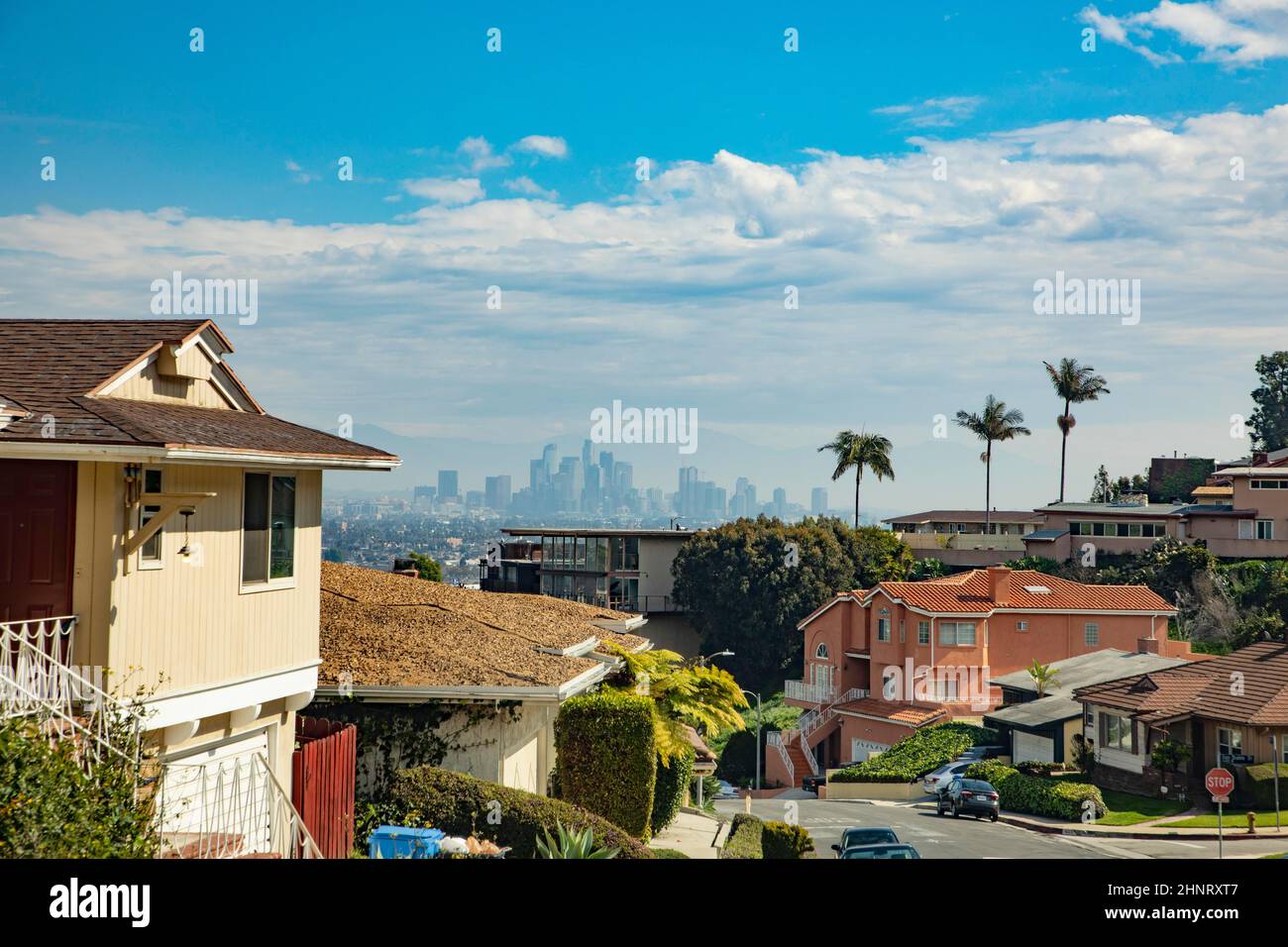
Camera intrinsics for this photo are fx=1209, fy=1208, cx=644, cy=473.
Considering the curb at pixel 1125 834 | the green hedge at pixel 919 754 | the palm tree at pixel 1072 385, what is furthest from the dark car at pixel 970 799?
the palm tree at pixel 1072 385

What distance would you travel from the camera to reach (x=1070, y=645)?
69875mm

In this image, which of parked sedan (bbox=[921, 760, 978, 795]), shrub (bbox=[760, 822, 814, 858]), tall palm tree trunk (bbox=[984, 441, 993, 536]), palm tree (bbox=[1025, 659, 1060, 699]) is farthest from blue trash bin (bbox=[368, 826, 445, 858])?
tall palm tree trunk (bbox=[984, 441, 993, 536])

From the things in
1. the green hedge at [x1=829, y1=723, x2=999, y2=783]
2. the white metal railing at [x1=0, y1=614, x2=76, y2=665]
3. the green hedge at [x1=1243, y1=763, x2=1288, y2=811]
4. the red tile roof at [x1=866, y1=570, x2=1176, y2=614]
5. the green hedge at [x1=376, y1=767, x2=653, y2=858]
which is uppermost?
the white metal railing at [x1=0, y1=614, x2=76, y2=665]

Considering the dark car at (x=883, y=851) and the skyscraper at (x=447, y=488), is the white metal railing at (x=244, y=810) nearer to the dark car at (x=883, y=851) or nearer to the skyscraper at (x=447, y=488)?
the dark car at (x=883, y=851)

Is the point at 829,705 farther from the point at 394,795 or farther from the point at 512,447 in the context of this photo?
the point at 394,795

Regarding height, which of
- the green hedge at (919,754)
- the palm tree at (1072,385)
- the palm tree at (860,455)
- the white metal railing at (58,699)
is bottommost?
the green hedge at (919,754)

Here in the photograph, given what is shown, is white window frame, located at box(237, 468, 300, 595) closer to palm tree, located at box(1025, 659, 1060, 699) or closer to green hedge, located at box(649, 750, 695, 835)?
green hedge, located at box(649, 750, 695, 835)

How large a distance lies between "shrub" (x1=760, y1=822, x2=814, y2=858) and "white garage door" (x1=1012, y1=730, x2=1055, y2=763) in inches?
1345

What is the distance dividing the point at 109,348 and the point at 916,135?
69.4 feet

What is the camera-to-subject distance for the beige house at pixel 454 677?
1912cm

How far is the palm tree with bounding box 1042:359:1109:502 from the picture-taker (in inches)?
4341

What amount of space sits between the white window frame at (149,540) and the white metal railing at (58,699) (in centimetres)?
119
